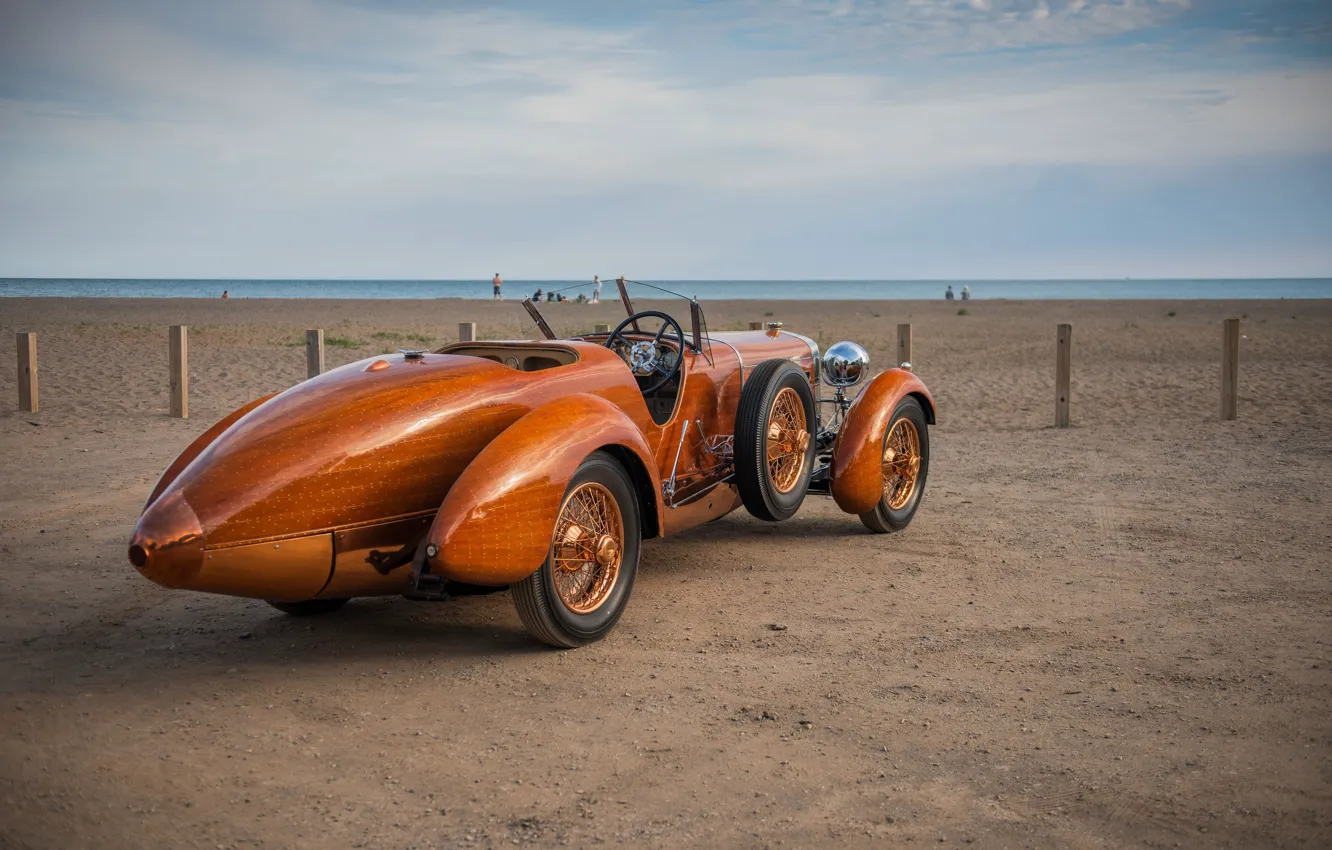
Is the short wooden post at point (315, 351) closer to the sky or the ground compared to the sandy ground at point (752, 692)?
closer to the sky

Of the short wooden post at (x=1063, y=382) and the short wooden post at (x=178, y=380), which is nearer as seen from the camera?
the short wooden post at (x=178, y=380)

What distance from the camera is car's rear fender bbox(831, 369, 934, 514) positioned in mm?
6945

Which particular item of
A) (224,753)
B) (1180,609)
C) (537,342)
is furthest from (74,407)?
(1180,609)

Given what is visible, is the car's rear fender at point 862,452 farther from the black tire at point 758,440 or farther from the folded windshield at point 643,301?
the folded windshield at point 643,301

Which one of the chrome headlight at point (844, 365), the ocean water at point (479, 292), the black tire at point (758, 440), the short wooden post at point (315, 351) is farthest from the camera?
the ocean water at point (479, 292)

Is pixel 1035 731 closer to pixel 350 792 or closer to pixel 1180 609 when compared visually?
pixel 1180 609

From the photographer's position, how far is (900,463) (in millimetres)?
7695

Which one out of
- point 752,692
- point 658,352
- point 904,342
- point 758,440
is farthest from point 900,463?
point 904,342

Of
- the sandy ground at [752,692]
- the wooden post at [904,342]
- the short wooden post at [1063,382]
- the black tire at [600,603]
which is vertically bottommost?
the sandy ground at [752,692]

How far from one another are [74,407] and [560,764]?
38.2ft

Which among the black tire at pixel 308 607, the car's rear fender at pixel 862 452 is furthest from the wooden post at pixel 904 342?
the black tire at pixel 308 607

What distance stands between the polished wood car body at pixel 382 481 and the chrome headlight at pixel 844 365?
110 inches

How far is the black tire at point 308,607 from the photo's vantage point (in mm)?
5629

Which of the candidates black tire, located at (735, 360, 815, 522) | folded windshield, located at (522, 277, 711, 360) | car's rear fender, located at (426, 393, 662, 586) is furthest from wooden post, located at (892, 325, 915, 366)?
car's rear fender, located at (426, 393, 662, 586)
